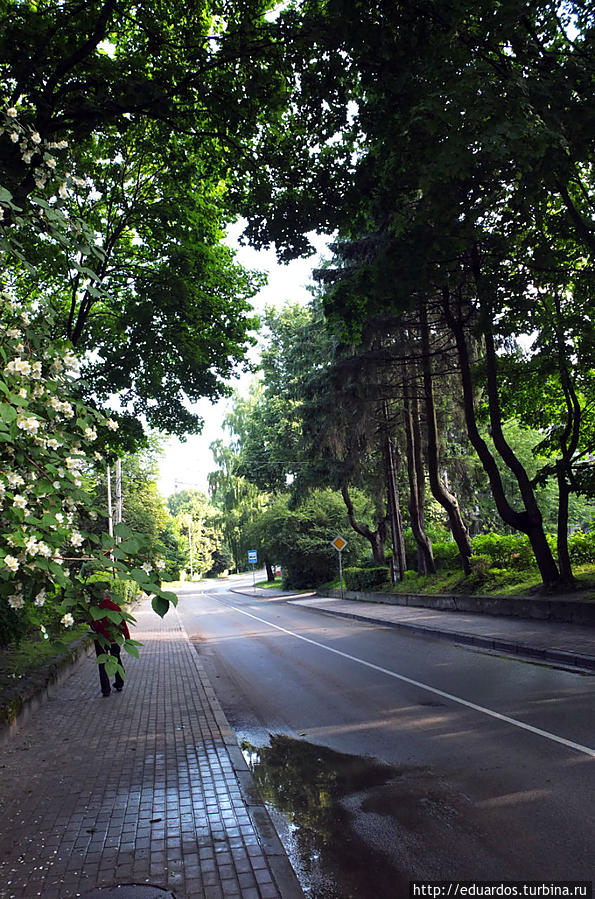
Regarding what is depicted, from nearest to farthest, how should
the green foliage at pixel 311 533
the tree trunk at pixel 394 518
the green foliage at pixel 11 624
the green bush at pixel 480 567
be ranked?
1. the green foliage at pixel 11 624
2. the green bush at pixel 480 567
3. the tree trunk at pixel 394 518
4. the green foliage at pixel 311 533

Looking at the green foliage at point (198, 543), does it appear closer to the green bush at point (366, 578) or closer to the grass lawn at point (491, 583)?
the green bush at point (366, 578)

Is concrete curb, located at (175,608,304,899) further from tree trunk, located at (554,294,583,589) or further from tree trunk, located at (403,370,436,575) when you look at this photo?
tree trunk, located at (403,370,436,575)

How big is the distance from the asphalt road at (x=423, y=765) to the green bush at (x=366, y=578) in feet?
53.7

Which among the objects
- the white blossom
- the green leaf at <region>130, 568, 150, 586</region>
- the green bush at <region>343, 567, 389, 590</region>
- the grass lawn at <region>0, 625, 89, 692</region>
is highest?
the white blossom

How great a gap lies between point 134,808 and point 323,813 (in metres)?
1.58

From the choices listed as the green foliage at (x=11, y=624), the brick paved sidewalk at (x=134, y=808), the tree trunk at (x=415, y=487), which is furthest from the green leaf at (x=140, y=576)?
the tree trunk at (x=415, y=487)

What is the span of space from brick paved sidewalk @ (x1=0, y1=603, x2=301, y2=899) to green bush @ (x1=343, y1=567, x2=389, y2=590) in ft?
64.5

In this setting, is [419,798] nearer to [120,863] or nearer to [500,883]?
[500,883]

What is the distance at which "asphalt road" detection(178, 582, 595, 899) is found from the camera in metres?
3.95

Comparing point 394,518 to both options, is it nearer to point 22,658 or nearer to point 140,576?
point 22,658

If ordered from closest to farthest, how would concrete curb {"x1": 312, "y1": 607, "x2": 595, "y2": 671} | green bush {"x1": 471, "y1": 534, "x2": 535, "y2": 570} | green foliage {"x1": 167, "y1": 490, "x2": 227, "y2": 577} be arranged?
concrete curb {"x1": 312, "y1": 607, "x2": 595, "y2": 671} → green bush {"x1": 471, "y1": 534, "x2": 535, "y2": 570} → green foliage {"x1": 167, "y1": 490, "x2": 227, "y2": 577}

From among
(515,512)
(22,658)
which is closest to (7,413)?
(22,658)

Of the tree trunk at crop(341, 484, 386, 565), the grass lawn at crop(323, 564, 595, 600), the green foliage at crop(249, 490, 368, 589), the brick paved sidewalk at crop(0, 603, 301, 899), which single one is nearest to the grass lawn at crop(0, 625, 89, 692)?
the brick paved sidewalk at crop(0, 603, 301, 899)

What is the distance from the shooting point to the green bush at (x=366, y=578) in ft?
91.5
